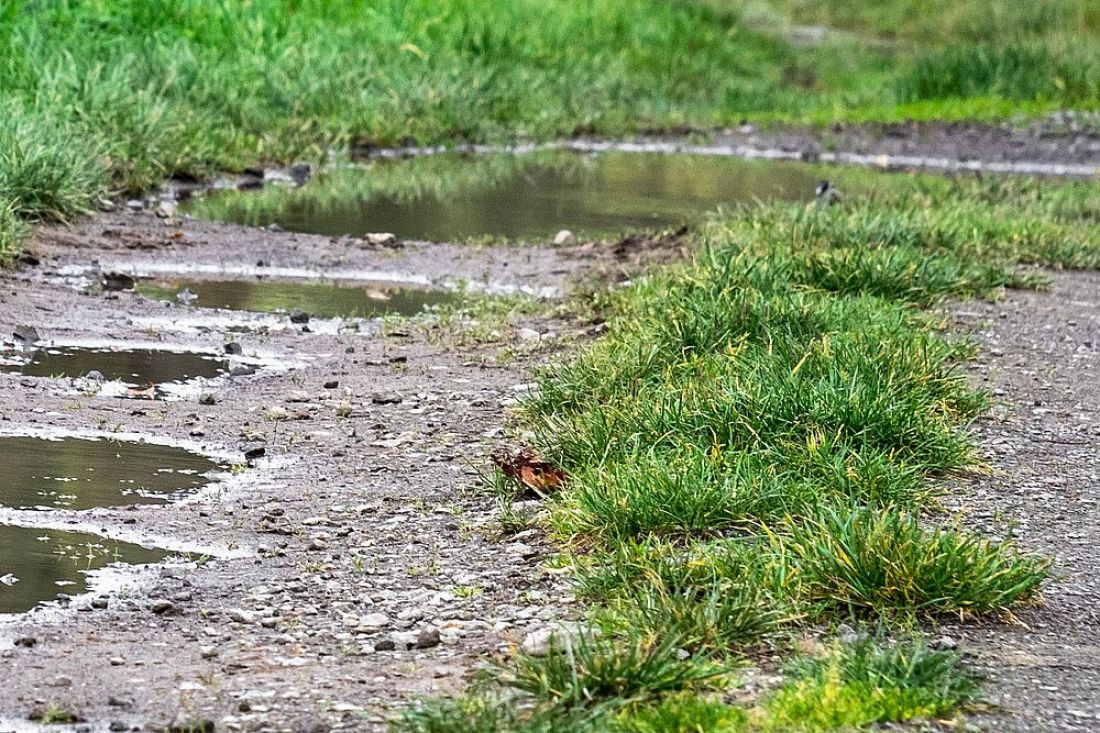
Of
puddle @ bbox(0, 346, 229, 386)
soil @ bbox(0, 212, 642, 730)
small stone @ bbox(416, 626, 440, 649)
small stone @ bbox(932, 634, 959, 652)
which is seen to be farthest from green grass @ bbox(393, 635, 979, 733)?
puddle @ bbox(0, 346, 229, 386)

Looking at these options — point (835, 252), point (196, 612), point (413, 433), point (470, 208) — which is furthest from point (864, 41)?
point (196, 612)

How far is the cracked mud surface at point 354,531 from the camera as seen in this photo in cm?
421

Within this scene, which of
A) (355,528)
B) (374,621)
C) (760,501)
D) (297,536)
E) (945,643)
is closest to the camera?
(945,643)

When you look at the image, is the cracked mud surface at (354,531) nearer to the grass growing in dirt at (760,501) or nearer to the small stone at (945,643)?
the small stone at (945,643)

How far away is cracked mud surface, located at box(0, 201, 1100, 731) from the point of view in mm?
4207

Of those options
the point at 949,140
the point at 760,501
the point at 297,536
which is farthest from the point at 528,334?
the point at 949,140

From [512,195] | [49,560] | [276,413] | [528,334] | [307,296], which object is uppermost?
[49,560]

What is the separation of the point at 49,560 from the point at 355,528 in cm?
98

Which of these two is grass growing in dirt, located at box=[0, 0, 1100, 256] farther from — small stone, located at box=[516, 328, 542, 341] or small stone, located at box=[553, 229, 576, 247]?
small stone, located at box=[553, 229, 576, 247]

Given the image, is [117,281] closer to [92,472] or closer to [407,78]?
[92,472]

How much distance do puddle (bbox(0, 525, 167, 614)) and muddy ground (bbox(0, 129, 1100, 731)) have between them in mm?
108

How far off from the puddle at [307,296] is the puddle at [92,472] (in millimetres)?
3007

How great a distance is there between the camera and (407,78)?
59.2 ft

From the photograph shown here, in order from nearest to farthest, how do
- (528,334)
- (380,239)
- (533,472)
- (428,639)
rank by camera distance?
(428,639), (533,472), (528,334), (380,239)
